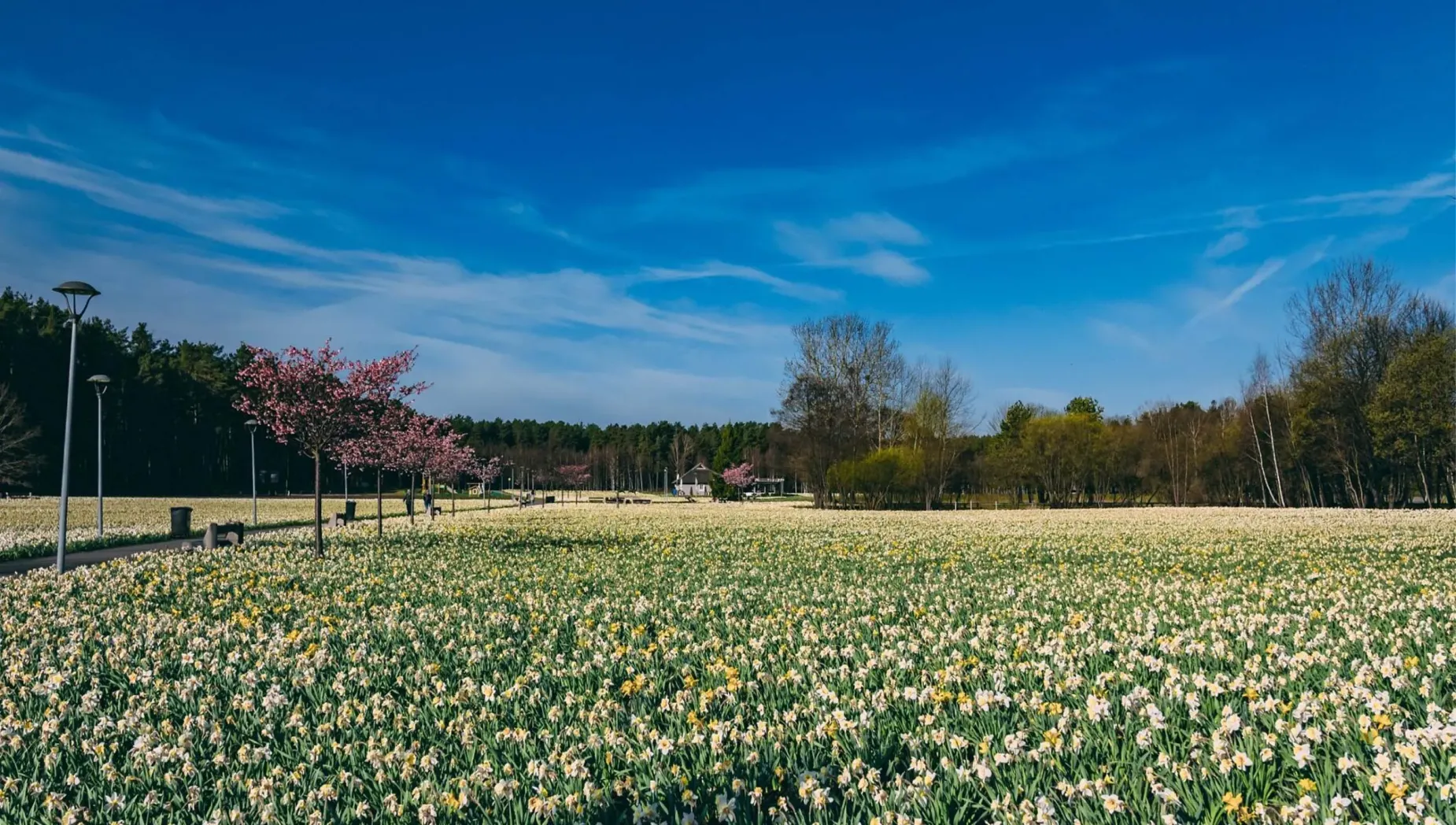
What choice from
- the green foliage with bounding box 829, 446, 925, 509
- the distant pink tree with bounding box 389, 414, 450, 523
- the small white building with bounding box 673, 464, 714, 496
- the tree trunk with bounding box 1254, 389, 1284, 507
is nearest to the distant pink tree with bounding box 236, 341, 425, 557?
the distant pink tree with bounding box 389, 414, 450, 523

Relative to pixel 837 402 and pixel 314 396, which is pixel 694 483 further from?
pixel 314 396

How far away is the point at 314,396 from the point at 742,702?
17866 mm

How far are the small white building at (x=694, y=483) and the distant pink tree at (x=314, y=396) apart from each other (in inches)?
4424

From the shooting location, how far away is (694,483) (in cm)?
14150

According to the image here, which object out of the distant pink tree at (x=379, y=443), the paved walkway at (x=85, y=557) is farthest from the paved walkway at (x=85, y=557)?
the distant pink tree at (x=379, y=443)

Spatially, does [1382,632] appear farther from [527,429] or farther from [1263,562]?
[527,429]

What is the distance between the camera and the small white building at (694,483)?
136750mm

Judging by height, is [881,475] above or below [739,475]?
below

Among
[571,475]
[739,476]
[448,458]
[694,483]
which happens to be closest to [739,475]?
[739,476]

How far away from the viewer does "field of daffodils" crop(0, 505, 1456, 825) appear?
416cm

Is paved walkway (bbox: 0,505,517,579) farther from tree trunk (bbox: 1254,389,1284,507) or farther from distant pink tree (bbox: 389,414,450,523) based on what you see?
tree trunk (bbox: 1254,389,1284,507)

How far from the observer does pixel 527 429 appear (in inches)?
6816

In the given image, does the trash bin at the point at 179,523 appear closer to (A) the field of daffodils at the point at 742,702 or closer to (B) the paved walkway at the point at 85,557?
(B) the paved walkway at the point at 85,557

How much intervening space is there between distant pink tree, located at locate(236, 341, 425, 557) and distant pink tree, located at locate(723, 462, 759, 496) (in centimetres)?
7982
